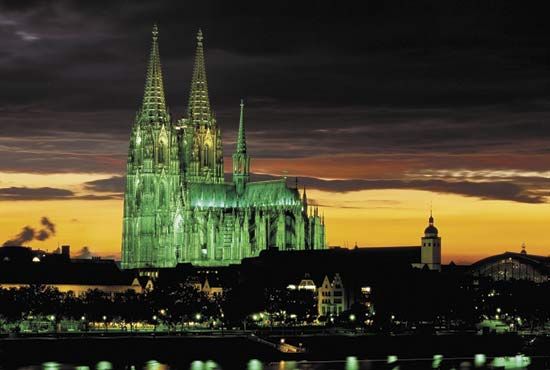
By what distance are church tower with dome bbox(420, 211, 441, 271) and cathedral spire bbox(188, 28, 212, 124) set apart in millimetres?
31211

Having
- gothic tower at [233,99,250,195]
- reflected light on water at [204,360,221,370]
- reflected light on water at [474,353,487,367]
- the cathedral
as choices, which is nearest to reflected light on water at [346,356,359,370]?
reflected light on water at [474,353,487,367]

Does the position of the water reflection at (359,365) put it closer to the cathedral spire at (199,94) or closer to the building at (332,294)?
the building at (332,294)

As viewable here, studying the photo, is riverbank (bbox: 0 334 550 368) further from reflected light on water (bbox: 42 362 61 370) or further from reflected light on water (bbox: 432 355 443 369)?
reflected light on water (bbox: 432 355 443 369)

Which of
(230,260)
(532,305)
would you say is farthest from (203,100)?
(532,305)

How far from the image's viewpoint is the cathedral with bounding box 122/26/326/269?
180 metres

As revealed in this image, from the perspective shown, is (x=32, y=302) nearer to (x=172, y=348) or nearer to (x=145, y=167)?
(x=172, y=348)

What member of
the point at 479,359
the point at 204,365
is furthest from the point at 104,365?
the point at 479,359

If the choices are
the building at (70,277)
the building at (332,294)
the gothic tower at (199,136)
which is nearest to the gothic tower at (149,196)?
the gothic tower at (199,136)

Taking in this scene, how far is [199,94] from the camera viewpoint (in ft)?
624

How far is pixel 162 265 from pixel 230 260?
792cm

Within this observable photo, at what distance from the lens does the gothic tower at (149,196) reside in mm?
181875

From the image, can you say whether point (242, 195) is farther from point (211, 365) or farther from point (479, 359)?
point (211, 365)

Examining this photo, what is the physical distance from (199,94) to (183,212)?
16282 millimetres

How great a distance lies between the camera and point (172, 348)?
11006cm
